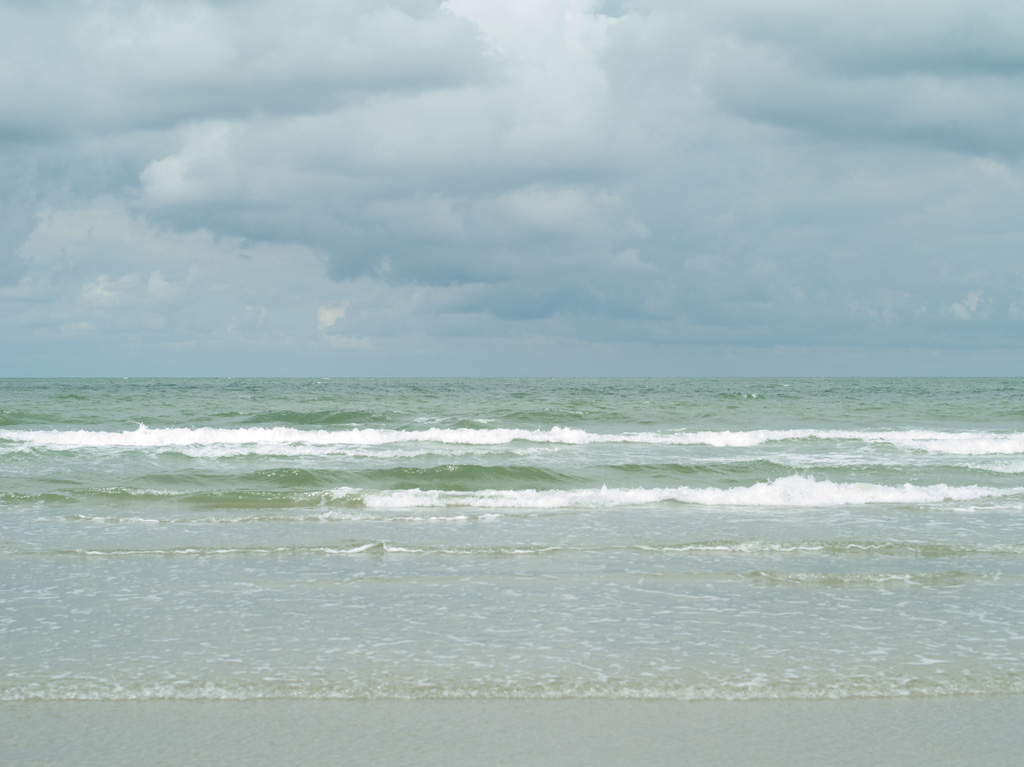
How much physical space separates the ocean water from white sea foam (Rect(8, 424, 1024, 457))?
4459mm

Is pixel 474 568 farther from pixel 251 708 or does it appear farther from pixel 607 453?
pixel 607 453

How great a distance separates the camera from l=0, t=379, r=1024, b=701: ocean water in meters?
5.70

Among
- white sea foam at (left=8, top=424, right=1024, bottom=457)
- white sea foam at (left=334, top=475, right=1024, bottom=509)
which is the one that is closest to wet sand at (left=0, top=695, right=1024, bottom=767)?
white sea foam at (left=334, top=475, right=1024, bottom=509)

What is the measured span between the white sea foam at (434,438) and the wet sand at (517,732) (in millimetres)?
18269

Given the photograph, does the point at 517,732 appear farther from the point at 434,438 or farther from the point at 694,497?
the point at 434,438

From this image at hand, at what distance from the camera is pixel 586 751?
450 centimetres

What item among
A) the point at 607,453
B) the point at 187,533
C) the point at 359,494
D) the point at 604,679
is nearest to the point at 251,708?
the point at 604,679

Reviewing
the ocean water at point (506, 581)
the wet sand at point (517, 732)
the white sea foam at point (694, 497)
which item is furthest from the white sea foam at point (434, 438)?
the wet sand at point (517, 732)

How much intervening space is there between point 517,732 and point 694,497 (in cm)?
994

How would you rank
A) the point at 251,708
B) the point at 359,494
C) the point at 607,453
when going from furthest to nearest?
the point at 607,453
the point at 359,494
the point at 251,708

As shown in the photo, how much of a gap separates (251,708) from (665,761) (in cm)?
260

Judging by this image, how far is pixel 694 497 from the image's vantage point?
14188 millimetres

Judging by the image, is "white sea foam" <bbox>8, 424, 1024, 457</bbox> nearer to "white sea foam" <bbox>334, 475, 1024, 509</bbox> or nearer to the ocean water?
the ocean water

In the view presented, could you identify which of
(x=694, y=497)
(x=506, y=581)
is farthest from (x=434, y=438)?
(x=506, y=581)
